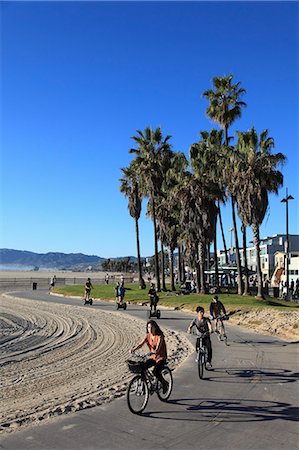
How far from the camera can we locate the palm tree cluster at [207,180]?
3078 centimetres

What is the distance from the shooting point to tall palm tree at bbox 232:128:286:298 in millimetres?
30500

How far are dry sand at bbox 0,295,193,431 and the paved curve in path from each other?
2.48 ft

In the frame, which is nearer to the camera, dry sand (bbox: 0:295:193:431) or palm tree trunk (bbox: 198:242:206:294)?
dry sand (bbox: 0:295:193:431)

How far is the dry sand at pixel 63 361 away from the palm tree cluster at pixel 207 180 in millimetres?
12368

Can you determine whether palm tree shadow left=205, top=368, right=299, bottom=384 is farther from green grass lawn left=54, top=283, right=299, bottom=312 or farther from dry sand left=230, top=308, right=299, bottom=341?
green grass lawn left=54, top=283, right=299, bottom=312

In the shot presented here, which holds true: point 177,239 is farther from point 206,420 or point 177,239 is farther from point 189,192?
point 206,420

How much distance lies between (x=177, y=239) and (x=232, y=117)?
1493cm

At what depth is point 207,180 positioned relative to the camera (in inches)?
1385

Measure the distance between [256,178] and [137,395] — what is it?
2456 cm

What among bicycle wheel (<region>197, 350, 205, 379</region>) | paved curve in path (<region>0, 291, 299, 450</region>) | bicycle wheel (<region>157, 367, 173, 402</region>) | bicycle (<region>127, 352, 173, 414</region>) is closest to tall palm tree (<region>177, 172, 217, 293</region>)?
paved curve in path (<region>0, 291, 299, 450</region>)

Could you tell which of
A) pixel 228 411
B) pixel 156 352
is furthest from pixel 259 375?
pixel 156 352

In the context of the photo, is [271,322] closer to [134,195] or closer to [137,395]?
[137,395]

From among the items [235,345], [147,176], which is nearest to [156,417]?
[235,345]

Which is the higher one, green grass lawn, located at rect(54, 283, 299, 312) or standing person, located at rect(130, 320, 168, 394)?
standing person, located at rect(130, 320, 168, 394)
